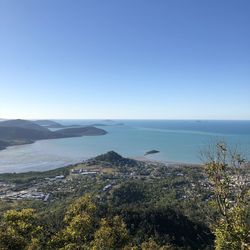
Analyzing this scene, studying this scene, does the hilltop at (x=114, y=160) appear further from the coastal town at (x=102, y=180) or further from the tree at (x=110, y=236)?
the tree at (x=110, y=236)

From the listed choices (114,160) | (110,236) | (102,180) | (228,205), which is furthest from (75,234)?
(114,160)

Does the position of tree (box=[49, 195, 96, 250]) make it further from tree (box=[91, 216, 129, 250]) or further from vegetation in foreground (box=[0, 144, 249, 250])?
tree (box=[91, 216, 129, 250])

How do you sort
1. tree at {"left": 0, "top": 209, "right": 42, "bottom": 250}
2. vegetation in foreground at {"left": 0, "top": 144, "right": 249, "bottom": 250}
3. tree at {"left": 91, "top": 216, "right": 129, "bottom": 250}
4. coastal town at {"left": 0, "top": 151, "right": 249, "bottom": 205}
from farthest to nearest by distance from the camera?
coastal town at {"left": 0, "top": 151, "right": 249, "bottom": 205} → tree at {"left": 91, "top": 216, "right": 129, "bottom": 250} → vegetation in foreground at {"left": 0, "top": 144, "right": 249, "bottom": 250} → tree at {"left": 0, "top": 209, "right": 42, "bottom": 250}

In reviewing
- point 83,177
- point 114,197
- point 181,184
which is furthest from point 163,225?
point 83,177

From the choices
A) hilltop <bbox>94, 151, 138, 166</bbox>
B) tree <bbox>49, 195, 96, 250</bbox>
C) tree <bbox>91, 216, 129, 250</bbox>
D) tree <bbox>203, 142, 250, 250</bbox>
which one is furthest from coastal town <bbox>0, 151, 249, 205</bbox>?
tree <bbox>49, 195, 96, 250</bbox>

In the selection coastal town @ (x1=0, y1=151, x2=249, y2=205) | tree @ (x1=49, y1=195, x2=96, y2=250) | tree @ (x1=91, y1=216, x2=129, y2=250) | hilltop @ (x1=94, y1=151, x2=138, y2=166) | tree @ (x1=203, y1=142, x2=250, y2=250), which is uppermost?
tree @ (x1=203, y1=142, x2=250, y2=250)

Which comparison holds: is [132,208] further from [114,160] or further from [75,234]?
[114,160]
